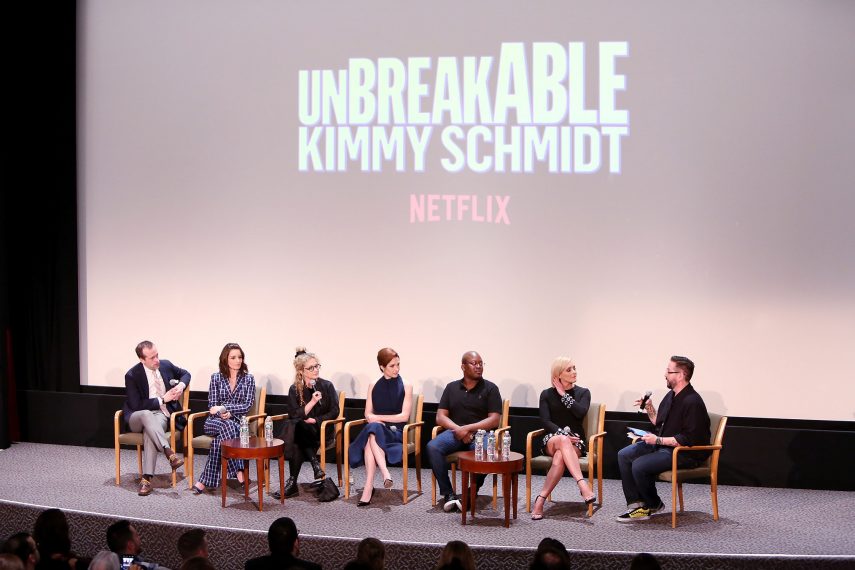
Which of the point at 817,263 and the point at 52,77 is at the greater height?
the point at 52,77

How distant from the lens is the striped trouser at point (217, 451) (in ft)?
22.0

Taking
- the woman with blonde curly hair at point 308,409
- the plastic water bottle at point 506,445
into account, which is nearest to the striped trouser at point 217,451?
the woman with blonde curly hair at point 308,409

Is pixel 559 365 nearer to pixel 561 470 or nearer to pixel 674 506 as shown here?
pixel 561 470

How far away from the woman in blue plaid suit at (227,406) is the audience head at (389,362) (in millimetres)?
922

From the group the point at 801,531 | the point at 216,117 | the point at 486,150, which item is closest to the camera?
the point at 801,531

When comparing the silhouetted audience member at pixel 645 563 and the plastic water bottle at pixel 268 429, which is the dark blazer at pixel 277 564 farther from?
the plastic water bottle at pixel 268 429

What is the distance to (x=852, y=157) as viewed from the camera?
6.70m

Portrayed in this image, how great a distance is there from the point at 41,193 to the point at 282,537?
5.04 metres

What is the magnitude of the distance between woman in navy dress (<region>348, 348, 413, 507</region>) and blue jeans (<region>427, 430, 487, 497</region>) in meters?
0.27

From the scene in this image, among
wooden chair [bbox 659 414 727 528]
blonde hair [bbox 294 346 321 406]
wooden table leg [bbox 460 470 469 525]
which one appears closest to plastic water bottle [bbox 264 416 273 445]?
blonde hair [bbox 294 346 321 406]

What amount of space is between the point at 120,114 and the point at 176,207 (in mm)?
878

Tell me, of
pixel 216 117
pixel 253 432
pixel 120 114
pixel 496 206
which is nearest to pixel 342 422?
pixel 253 432

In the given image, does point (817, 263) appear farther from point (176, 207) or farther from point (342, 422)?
point (176, 207)

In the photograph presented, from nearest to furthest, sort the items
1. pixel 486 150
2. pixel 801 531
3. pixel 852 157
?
pixel 801 531 < pixel 852 157 < pixel 486 150
